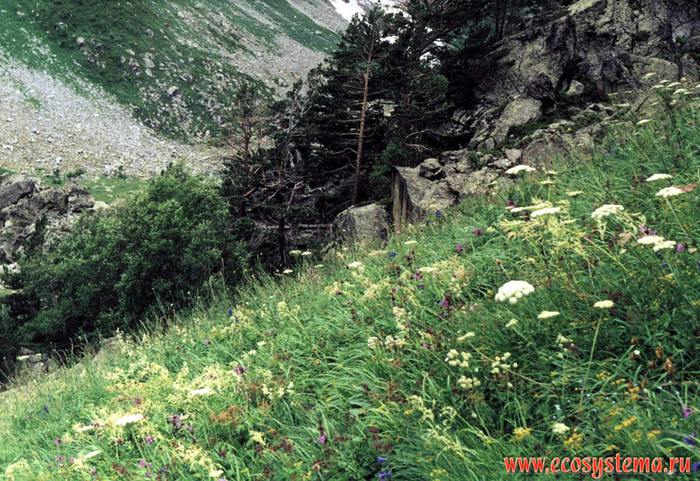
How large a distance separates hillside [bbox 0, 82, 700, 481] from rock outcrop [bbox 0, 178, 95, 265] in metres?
41.0

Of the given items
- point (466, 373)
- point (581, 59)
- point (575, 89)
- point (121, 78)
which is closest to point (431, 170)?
point (575, 89)

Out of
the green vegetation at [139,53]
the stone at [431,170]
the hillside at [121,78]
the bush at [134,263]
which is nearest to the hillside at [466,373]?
the stone at [431,170]

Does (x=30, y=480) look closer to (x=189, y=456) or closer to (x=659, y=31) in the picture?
(x=189, y=456)

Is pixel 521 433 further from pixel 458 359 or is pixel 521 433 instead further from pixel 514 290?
pixel 514 290

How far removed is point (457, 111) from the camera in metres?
26.6

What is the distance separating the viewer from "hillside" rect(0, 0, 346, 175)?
54.8 metres

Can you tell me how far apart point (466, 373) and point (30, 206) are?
4862 centimetres

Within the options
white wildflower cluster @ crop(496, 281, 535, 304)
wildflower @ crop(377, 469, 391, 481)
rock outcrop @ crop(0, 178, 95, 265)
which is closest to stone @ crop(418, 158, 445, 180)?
white wildflower cluster @ crop(496, 281, 535, 304)

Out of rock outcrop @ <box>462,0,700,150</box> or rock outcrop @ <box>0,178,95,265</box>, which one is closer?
rock outcrop @ <box>462,0,700,150</box>

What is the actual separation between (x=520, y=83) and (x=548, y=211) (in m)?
24.5

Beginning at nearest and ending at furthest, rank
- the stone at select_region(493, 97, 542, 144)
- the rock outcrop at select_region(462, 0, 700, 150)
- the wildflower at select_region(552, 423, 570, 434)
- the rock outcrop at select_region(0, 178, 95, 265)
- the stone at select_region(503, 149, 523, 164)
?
the wildflower at select_region(552, 423, 570, 434)
the stone at select_region(503, 149, 523, 164)
the stone at select_region(493, 97, 542, 144)
the rock outcrop at select_region(462, 0, 700, 150)
the rock outcrop at select_region(0, 178, 95, 265)

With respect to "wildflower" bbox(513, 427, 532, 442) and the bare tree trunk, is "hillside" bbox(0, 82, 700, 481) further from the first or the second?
the bare tree trunk

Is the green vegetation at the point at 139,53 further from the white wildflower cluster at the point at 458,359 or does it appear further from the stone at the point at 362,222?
the white wildflower cluster at the point at 458,359

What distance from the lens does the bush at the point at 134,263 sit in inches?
893
